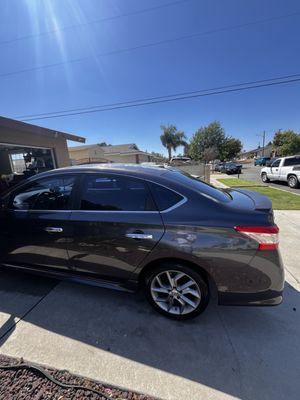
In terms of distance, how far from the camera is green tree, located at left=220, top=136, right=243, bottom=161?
175ft

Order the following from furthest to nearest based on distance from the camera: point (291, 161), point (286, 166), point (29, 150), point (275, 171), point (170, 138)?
point (170, 138)
point (275, 171)
point (291, 161)
point (286, 166)
point (29, 150)

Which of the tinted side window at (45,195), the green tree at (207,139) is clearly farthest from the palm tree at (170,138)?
the tinted side window at (45,195)

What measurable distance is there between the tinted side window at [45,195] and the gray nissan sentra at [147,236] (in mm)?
13

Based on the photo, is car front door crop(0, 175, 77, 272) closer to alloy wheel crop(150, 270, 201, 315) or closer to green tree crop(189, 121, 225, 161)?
alloy wheel crop(150, 270, 201, 315)

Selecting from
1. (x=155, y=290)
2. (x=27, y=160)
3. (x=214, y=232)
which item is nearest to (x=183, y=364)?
(x=155, y=290)

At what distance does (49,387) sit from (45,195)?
6.44 feet

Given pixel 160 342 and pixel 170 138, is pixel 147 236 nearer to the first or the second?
pixel 160 342

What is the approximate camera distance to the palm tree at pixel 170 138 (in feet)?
154

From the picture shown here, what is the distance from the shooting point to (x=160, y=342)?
209 cm

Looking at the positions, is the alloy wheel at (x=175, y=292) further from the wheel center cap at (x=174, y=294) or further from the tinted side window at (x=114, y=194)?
the tinted side window at (x=114, y=194)

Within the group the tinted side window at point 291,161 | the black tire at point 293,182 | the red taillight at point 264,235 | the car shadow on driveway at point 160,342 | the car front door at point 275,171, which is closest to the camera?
the car shadow on driveway at point 160,342

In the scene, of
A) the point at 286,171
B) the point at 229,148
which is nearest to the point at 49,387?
the point at 286,171

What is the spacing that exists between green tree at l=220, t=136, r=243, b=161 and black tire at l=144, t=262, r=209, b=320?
55.1 m

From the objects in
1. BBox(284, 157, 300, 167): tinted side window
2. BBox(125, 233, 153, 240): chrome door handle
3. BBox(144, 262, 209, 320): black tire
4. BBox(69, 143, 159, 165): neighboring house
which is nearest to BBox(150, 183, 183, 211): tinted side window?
BBox(125, 233, 153, 240): chrome door handle
